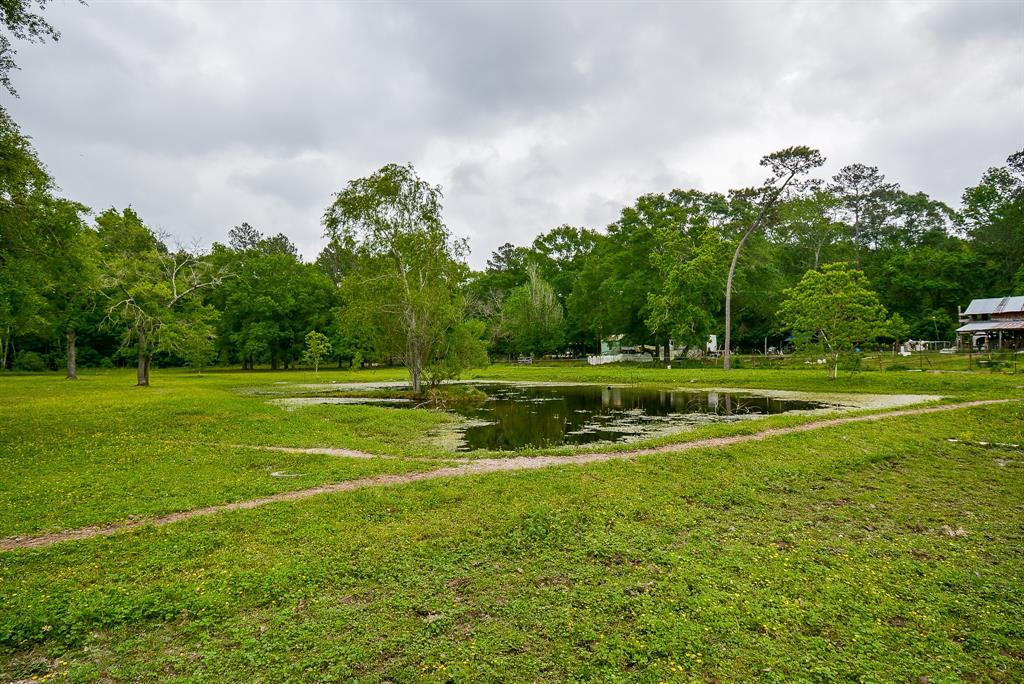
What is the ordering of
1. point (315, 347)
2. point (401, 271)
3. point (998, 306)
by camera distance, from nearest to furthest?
point (401, 271) < point (998, 306) < point (315, 347)

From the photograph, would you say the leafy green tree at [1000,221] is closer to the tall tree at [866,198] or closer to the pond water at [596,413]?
the tall tree at [866,198]

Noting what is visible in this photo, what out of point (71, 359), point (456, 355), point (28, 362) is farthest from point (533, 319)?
point (28, 362)

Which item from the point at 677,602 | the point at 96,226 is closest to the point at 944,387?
the point at 677,602

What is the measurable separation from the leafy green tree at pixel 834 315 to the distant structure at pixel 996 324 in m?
27.7

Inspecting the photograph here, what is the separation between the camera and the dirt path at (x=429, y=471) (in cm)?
725

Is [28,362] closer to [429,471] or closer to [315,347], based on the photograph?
[315,347]

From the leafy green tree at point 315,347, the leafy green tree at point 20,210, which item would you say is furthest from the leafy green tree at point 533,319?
the leafy green tree at point 20,210

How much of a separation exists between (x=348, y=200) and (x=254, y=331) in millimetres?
40079

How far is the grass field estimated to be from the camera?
4.39 meters

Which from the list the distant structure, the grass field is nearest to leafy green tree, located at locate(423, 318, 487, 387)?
the grass field

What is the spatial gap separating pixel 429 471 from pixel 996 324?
5998 centimetres

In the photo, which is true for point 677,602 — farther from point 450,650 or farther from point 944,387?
point 944,387

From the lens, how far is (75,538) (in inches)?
279

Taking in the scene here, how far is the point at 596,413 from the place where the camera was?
74.6 feet
